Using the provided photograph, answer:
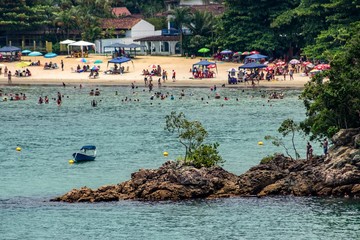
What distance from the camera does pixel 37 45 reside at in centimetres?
18050

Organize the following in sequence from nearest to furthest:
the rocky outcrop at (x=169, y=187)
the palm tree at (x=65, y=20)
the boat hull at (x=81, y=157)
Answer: the rocky outcrop at (x=169, y=187) → the boat hull at (x=81, y=157) → the palm tree at (x=65, y=20)

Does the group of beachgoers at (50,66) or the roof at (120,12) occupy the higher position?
the roof at (120,12)

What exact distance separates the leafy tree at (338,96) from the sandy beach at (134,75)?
59.3 m

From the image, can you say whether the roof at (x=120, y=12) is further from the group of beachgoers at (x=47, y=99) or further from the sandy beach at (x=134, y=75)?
the group of beachgoers at (x=47, y=99)

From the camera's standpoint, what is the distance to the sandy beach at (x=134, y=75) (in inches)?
5812

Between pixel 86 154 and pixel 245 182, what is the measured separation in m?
23.0

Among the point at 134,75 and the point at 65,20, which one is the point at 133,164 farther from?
the point at 65,20

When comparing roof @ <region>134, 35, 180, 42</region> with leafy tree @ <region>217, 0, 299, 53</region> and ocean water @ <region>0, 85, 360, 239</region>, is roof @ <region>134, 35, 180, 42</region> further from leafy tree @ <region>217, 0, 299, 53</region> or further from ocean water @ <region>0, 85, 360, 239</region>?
ocean water @ <region>0, 85, 360, 239</region>

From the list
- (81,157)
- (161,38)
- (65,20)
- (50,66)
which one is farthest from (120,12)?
(81,157)

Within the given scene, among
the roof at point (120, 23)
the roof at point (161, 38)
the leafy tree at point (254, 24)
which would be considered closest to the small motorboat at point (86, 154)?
the leafy tree at point (254, 24)

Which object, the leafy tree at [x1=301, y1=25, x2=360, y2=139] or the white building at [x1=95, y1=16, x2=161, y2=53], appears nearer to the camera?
the leafy tree at [x1=301, y1=25, x2=360, y2=139]

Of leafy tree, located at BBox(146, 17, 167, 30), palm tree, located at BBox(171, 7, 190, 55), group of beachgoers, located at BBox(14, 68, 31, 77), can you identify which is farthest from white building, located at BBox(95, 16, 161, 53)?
group of beachgoers, located at BBox(14, 68, 31, 77)

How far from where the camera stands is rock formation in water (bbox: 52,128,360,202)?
74938 millimetres

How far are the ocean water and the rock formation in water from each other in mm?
925
